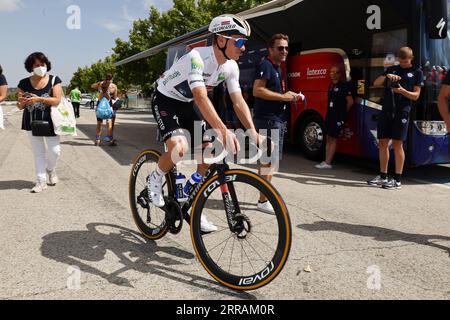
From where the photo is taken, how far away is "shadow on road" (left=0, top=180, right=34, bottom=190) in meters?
5.90

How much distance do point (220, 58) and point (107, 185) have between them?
3676 mm

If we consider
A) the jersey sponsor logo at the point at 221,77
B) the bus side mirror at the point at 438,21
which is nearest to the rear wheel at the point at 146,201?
the jersey sponsor logo at the point at 221,77

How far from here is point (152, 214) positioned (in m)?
3.82

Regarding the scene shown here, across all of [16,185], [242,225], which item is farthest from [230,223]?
[16,185]

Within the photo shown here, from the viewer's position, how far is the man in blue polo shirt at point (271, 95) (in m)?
4.82

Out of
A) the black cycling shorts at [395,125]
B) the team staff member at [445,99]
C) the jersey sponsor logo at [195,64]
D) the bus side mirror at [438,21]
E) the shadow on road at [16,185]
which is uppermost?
the bus side mirror at [438,21]

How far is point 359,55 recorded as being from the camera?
751cm

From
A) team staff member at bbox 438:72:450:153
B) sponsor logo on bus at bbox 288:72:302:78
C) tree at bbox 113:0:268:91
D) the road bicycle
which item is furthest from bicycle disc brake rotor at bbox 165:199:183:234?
tree at bbox 113:0:268:91

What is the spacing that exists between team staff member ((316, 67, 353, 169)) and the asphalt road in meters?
1.43

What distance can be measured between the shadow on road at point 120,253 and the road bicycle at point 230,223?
0.13 m

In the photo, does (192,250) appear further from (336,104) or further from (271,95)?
(336,104)

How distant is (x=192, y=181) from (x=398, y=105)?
13.9ft

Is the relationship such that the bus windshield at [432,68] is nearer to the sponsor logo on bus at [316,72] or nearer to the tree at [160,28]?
the sponsor logo on bus at [316,72]

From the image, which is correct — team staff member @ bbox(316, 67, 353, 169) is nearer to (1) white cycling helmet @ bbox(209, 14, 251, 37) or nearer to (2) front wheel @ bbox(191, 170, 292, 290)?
(2) front wheel @ bbox(191, 170, 292, 290)
